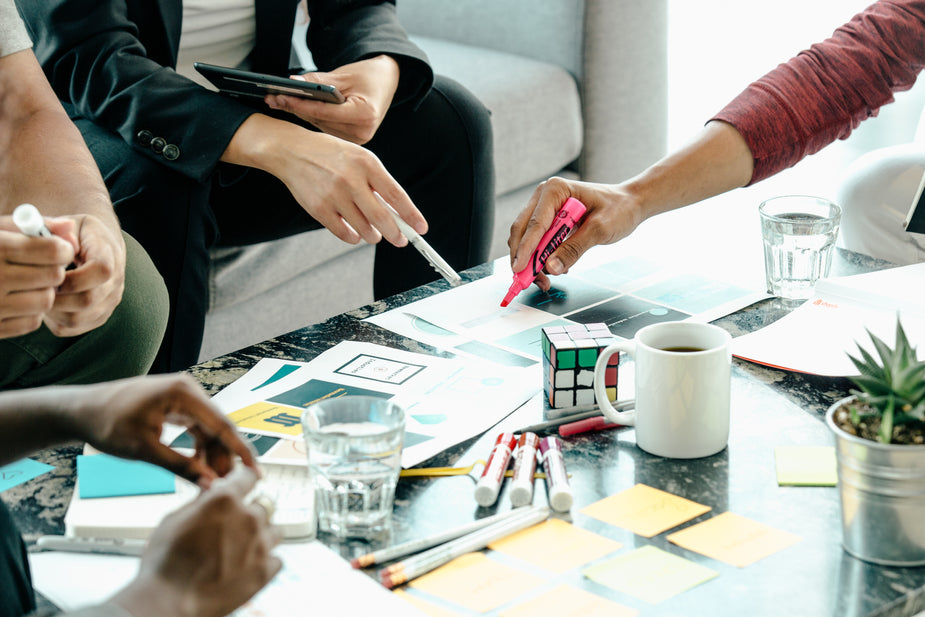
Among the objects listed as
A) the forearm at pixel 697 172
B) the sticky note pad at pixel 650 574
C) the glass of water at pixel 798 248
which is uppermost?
the forearm at pixel 697 172

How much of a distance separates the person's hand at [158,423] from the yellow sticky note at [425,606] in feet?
0.46

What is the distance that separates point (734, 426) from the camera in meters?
0.82

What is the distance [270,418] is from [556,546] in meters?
0.30

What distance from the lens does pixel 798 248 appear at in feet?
3.56

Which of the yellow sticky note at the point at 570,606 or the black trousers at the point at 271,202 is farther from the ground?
the black trousers at the point at 271,202

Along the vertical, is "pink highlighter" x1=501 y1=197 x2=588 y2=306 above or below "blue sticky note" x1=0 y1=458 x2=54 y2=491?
above

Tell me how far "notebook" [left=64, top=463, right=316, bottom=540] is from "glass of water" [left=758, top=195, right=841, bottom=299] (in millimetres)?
626

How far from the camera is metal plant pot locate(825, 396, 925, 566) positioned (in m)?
0.59

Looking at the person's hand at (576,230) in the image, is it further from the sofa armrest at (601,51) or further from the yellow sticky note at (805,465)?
the sofa armrest at (601,51)

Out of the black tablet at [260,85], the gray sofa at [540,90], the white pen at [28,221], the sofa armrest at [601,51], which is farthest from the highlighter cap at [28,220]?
the sofa armrest at [601,51]

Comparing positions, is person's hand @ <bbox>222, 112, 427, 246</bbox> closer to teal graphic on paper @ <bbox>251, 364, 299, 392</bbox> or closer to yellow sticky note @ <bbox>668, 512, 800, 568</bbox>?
teal graphic on paper @ <bbox>251, 364, 299, 392</bbox>

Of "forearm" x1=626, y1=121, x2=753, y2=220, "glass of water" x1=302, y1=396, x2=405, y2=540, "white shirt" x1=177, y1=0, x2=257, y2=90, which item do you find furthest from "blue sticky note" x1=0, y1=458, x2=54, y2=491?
"white shirt" x1=177, y1=0, x2=257, y2=90

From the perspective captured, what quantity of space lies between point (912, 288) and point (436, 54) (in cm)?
152

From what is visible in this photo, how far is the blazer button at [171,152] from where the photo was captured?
4.14ft
